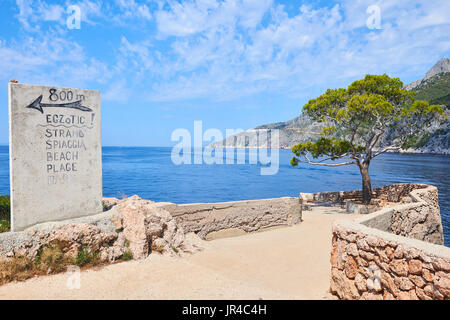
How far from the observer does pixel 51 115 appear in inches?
255

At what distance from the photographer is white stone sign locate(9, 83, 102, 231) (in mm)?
6074

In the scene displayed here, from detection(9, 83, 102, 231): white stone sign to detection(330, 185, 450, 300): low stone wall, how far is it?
541 centimetres

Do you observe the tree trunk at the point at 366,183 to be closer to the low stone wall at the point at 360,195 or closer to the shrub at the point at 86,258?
the low stone wall at the point at 360,195

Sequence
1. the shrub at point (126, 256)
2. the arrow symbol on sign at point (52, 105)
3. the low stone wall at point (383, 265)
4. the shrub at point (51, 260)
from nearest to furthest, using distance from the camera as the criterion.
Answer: the low stone wall at point (383, 265), the shrub at point (51, 260), the arrow symbol on sign at point (52, 105), the shrub at point (126, 256)

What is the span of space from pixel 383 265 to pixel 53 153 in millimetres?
6331

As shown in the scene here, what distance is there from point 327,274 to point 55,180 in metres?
6.02

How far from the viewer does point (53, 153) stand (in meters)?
6.53

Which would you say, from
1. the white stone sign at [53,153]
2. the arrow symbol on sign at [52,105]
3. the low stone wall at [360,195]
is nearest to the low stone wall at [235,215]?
the white stone sign at [53,153]

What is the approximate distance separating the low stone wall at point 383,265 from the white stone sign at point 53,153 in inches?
213

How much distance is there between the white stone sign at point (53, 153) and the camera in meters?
6.07

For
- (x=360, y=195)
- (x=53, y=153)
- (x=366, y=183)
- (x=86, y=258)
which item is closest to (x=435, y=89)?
(x=360, y=195)

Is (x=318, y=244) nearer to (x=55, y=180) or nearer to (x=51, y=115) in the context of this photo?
(x=55, y=180)

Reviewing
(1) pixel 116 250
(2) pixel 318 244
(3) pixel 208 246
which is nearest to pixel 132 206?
(1) pixel 116 250

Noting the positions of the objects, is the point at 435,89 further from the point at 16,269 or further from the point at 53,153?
the point at 16,269
